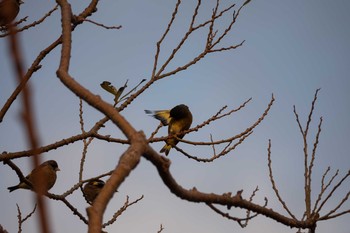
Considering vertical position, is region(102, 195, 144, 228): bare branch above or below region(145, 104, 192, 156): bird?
below

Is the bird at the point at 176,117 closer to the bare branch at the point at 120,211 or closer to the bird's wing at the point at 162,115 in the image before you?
the bird's wing at the point at 162,115

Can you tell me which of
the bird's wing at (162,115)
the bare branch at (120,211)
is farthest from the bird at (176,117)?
the bare branch at (120,211)

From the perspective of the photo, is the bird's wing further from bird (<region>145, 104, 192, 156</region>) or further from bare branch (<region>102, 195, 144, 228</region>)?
bare branch (<region>102, 195, 144, 228</region>)

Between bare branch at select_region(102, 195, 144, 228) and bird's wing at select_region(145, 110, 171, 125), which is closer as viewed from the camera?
bare branch at select_region(102, 195, 144, 228)

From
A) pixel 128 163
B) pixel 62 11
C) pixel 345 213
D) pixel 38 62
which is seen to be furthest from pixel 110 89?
pixel 128 163

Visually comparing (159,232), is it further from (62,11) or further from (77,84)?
(77,84)

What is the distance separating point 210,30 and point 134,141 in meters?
2.54

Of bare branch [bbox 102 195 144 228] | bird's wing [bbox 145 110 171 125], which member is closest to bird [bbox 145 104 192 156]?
bird's wing [bbox 145 110 171 125]

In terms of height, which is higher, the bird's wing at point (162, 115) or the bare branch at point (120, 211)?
the bird's wing at point (162, 115)

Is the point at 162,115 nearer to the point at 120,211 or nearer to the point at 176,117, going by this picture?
the point at 176,117

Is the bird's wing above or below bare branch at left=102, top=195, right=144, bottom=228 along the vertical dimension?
above

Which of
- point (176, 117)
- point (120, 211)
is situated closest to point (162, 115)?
point (176, 117)

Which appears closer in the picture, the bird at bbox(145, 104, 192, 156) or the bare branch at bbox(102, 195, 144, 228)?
the bare branch at bbox(102, 195, 144, 228)

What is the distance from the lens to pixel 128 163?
116 centimetres
